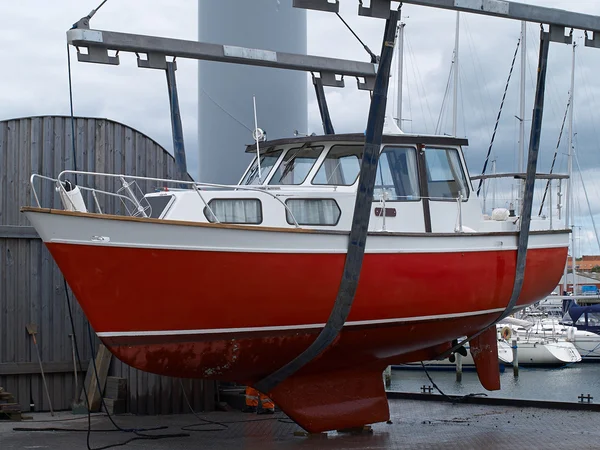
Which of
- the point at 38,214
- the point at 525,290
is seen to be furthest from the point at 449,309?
the point at 38,214

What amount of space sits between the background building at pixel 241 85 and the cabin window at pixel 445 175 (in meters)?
3.35

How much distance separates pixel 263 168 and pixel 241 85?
9.59 ft

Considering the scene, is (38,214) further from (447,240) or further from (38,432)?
(447,240)

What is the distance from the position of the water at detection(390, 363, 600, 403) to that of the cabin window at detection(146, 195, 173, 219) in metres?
15.0

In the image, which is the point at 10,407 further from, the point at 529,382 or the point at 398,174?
the point at 529,382

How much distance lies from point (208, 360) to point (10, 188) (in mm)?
3961

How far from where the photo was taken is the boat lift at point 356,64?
8578 millimetres

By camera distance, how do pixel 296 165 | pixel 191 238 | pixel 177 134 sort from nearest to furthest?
pixel 191 238 < pixel 296 165 < pixel 177 134

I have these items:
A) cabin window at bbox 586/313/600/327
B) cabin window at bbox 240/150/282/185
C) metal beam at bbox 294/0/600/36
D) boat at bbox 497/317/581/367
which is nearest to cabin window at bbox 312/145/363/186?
cabin window at bbox 240/150/282/185

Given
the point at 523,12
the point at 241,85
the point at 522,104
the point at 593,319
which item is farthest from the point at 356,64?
the point at 593,319

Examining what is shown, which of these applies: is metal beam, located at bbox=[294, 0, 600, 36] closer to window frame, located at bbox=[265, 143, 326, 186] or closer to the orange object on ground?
window frame, located at bbox=[265, 143, 326, 186]

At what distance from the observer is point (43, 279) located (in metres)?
10.8

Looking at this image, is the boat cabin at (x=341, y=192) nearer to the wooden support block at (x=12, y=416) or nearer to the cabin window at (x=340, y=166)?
the cabin window at (x=340, y=166)

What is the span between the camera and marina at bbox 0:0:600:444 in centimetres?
801
